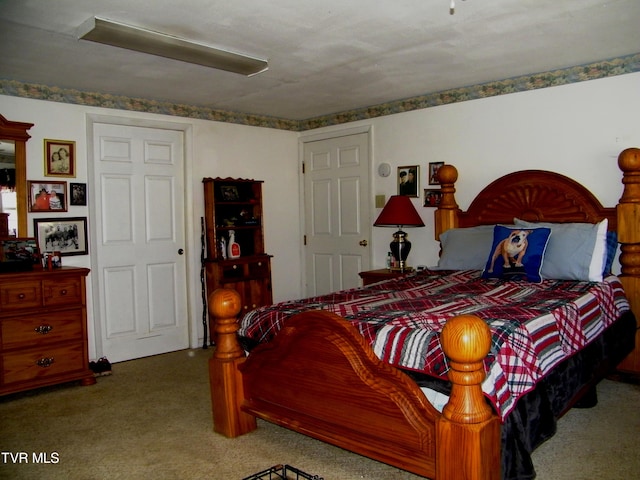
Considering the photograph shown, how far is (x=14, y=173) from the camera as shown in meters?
3.80

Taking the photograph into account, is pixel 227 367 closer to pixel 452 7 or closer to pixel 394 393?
pixel 394 393

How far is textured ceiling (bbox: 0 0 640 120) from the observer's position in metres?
2.60

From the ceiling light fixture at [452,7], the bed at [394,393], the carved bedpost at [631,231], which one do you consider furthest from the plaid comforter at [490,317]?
the ceiling light fixture at [452,7]

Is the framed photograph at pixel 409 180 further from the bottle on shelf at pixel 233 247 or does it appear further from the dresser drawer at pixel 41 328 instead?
the dresser drawer at pixel 41 328

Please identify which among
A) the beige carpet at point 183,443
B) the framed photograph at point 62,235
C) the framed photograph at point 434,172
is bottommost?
the beige carpet at point 183,443

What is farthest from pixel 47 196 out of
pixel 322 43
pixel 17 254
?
pixel 322 43

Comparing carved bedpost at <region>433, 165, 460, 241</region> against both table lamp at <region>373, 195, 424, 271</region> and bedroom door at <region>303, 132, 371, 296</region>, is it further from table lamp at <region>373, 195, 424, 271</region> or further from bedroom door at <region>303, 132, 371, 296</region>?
bedroom door at <region>303, 132, 371, 296</region>

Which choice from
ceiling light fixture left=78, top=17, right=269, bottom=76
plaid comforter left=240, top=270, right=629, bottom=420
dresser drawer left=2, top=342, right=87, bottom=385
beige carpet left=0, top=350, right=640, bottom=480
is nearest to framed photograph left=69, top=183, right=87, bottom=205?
dresser drawer left=2, top=342, right=87, bottom=385

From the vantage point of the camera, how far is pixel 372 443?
84.4 inches

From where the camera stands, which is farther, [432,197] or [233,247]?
[233,247]

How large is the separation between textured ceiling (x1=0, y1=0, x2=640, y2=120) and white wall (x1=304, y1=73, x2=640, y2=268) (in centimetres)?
23

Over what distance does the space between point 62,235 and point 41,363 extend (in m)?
0.98

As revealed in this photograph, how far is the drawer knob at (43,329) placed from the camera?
140 inches

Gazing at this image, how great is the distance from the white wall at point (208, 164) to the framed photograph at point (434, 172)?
1598mm
